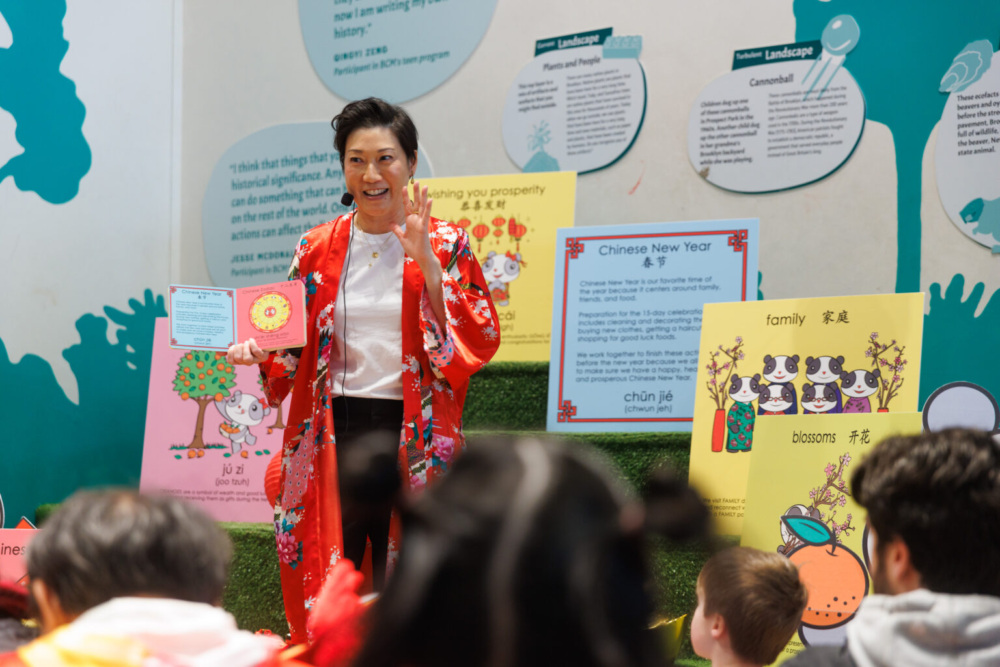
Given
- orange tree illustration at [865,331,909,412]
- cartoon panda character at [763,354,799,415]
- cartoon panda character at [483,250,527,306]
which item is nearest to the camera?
orange tree illustration at [865,331,909,412]

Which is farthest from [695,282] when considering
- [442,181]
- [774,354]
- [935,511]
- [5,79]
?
[5,79]

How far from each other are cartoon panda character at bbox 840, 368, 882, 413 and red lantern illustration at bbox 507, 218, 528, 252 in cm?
122

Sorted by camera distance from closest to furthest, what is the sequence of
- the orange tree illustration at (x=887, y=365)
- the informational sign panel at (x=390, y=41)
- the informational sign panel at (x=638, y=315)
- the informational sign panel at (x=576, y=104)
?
the orange tree illustration at (x=887, y=365)
the informational sign panel at (x=638, y=315)
the informational sign panel at (x=576, y=104)
the informational sign panel at (x=390, y=41)

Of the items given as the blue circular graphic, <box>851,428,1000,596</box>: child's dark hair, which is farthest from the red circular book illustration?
the blue circular graphic

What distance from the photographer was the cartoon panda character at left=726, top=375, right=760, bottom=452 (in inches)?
113

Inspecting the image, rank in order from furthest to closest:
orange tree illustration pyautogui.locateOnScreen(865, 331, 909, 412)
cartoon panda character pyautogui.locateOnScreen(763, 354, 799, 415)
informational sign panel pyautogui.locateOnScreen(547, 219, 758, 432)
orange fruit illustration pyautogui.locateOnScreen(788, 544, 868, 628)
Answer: informational sign panel pyautogui.locateOnScreen(547, 219, 758, 432) < cartoon panda character pyautogui.locateOnScreen(763, 354, 799, 415) < orange tree illustration pyautogui.locateOnScreen(865, 331, 909, 412) < orange fruit illustration pyautogui.locateOnScreen(788, 544, 868, 628)

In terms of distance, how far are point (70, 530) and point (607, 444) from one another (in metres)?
2.19

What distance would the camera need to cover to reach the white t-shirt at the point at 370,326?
2426 mm

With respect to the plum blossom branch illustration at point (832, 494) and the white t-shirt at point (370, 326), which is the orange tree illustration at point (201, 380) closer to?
the white t-shirt at point (370, 326)

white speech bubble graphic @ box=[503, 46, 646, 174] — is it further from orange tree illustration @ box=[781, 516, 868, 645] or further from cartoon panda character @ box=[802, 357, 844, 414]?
orange tree illustration @ box=[781, 516, 868, 645]

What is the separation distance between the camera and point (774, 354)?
2.88 m

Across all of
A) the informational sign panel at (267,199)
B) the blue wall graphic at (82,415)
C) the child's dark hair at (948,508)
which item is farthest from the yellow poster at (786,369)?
the blue wall graphic at (82,415)

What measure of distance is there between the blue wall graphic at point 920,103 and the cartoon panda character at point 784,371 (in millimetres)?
652

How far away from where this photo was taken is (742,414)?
289 cm
